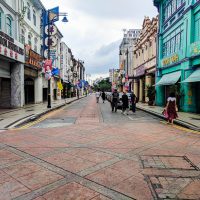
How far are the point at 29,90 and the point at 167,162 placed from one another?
2312cm

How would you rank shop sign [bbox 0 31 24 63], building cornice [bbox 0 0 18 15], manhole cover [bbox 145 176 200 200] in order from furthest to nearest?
building cornice [bbox 0 0 18 15], shop sign [bbox 0 31 24 63], manhole cover [bbox 145 176 200 200]

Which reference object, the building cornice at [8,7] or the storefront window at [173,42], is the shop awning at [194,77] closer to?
the storefront window at [173,42]

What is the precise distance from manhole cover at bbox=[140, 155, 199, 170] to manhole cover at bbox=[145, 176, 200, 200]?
2.11ft

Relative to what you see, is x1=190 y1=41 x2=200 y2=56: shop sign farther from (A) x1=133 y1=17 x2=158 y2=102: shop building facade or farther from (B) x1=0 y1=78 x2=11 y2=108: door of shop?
(B) x1=0 y1=78 x2=11 y2=108: door of shop

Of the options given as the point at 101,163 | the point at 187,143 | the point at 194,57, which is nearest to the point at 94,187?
the point at 101,163

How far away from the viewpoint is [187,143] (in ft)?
24.6

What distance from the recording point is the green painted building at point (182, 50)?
1623 cm

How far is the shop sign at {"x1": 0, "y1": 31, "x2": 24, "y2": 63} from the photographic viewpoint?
16.1 meters

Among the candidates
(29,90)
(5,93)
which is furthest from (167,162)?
(29,90)

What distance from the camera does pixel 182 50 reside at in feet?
59.3

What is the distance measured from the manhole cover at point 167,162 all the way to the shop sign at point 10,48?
44.9ft

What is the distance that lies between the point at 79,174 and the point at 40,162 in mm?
1221

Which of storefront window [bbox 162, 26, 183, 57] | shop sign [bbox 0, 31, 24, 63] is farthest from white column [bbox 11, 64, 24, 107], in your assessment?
storefront window [bbox 162, 26, 183, 57]

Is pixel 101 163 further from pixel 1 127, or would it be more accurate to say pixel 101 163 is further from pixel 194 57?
pixel 194 57
